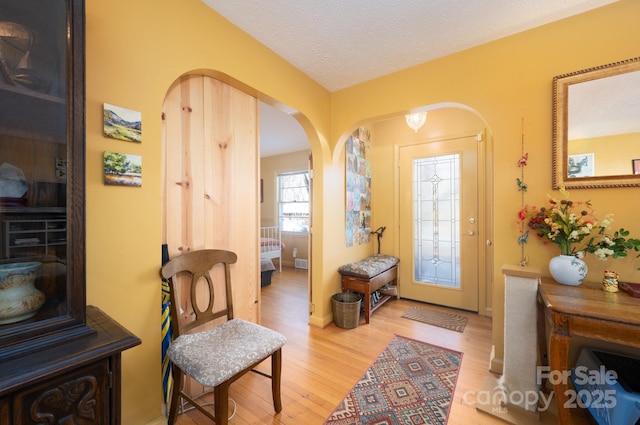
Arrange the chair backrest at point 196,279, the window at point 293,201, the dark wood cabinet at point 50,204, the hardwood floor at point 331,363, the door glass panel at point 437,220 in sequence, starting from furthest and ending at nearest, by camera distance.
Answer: the window at point 293,201
the door glass panel at point 437,220
the hardwood floor at point 331,363
the chair backrest at point 196,279
the dark wood cabinet at point 50,204

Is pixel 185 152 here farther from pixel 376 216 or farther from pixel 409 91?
pixel 376 216

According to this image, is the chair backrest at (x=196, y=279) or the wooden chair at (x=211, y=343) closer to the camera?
the wooden chair at (x=211, y=343)

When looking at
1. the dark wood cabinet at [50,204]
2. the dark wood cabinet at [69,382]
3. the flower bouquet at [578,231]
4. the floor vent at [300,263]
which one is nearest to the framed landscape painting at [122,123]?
the dark wood cabinet at [50,204]

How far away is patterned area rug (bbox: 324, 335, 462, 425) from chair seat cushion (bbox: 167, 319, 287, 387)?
2.05 feet

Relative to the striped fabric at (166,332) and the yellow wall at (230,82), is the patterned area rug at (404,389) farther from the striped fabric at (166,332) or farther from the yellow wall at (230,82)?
the striped fabric at (166,332)

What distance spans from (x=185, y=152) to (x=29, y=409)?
1331 mm

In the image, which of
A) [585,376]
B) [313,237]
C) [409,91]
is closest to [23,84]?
[313,237]

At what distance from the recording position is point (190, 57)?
154cm

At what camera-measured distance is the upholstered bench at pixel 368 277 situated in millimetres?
2785

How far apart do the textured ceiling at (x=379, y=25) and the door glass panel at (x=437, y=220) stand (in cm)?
149

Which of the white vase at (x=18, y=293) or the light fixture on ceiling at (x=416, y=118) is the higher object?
the light fixture on ceiling at (x=416, y=118)

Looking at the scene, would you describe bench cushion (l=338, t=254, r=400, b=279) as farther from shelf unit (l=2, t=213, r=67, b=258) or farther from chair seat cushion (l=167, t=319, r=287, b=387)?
shelf unit (l=2, t=213, r=67, b=258)

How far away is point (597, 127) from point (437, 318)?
225 cm

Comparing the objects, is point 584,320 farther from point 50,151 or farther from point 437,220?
point 50,151
